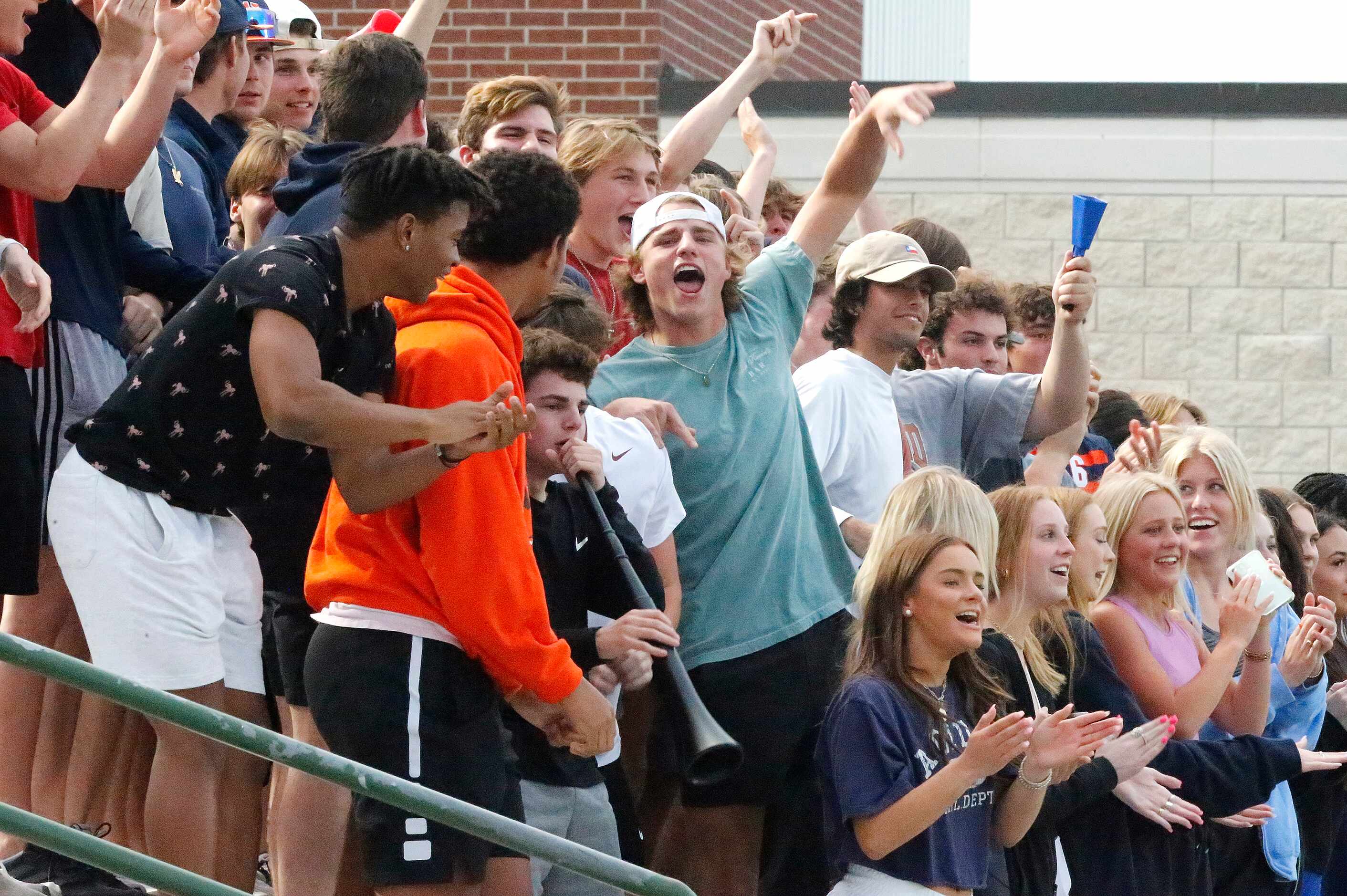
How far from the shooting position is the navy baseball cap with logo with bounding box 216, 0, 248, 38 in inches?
184

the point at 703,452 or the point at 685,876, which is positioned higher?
the point at 703,452

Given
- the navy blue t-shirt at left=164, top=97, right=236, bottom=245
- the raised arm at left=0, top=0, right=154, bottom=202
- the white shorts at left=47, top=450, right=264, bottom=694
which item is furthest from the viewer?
the navy blue t-shirt at left=164, top=97, right=236, bottom=245

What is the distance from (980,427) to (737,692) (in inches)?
57.8

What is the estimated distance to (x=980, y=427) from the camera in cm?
565

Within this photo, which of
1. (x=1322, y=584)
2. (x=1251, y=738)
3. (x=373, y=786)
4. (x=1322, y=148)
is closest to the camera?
(x=373, y=786)

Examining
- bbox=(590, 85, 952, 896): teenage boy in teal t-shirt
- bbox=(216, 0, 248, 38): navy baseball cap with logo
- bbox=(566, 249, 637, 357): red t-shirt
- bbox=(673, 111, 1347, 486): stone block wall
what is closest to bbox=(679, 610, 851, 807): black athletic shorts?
bbox=(590, 85, 952, 896): teenage boy in teal t-shirt

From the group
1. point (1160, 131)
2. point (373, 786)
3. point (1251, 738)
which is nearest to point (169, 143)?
point (373, 786)

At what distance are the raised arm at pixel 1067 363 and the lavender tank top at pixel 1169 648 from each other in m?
0.58

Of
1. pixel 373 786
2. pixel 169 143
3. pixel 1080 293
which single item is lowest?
pixel 373 786

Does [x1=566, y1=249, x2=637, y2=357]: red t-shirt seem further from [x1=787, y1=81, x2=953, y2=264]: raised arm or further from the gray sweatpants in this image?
the gray sweatpants

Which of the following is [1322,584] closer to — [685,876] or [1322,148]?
[685,876]

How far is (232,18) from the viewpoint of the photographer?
4.70m

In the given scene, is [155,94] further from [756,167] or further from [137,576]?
[756,167]

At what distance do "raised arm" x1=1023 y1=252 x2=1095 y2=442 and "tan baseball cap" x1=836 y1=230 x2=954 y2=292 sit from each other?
344 millimetres
